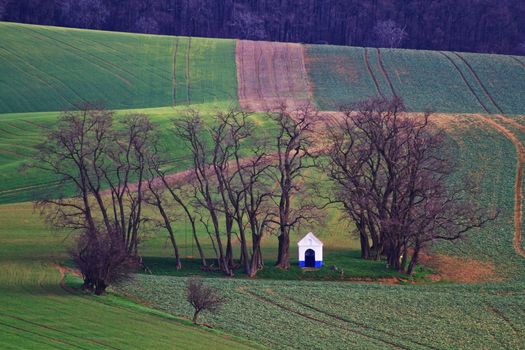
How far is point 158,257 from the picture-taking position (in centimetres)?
6138

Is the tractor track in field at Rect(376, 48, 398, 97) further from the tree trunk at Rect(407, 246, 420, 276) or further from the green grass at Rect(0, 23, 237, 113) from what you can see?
the tree trunk at Rect(407, 246, 420, 276)

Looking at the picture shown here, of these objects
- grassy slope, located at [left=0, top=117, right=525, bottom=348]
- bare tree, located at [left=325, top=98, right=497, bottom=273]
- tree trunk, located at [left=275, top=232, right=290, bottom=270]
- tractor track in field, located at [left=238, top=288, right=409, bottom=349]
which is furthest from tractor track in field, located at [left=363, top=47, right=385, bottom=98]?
tractor track in field, located at [left=238, top=288, right=409, bottom=349]

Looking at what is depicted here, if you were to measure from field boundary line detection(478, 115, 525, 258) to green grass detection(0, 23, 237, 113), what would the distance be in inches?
1137

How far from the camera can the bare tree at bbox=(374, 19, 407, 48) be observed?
506 ft

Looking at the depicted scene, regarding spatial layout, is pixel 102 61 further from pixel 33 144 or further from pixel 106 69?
pixel 33 144

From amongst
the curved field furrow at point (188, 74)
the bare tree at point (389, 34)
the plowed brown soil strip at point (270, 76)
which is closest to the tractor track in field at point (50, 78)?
the curved field furrow at point (188, 74)

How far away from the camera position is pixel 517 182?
78500mm

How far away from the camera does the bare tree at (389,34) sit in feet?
506

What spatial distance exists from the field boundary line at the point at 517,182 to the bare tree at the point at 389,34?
2344 inches

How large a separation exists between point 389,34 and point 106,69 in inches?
2392

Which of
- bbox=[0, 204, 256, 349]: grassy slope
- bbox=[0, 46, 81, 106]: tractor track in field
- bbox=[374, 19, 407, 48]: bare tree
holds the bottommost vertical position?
bbox=[0, 204, 256, 349]: grassy slope

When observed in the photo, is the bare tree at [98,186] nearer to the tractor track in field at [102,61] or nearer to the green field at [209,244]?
the green field at [209,244]

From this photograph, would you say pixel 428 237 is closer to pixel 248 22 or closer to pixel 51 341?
pixel 51 341

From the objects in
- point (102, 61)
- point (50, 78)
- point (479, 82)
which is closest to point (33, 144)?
point (50, 78)
